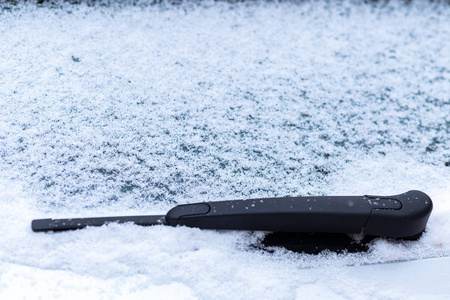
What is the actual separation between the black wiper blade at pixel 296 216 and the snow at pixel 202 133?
0.03 metres

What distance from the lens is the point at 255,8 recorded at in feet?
5.51

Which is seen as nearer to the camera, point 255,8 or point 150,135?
point 150,135

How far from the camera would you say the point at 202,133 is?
1161mm

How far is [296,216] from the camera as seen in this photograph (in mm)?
914

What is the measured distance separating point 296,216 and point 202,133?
0.36 m

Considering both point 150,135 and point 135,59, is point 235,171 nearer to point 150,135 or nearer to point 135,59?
point 150,135

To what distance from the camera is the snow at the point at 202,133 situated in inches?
34.1

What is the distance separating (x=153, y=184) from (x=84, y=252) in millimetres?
223

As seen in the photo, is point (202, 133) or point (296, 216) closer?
point (296, 216)

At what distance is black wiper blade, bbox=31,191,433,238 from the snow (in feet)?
0.08

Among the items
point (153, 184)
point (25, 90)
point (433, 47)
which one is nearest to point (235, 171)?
point (153, 184)

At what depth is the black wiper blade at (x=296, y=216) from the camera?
35.9 inches

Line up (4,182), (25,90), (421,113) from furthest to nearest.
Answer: (421,113)
(25,90)
(4,182)

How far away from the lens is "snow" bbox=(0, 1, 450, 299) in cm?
87
